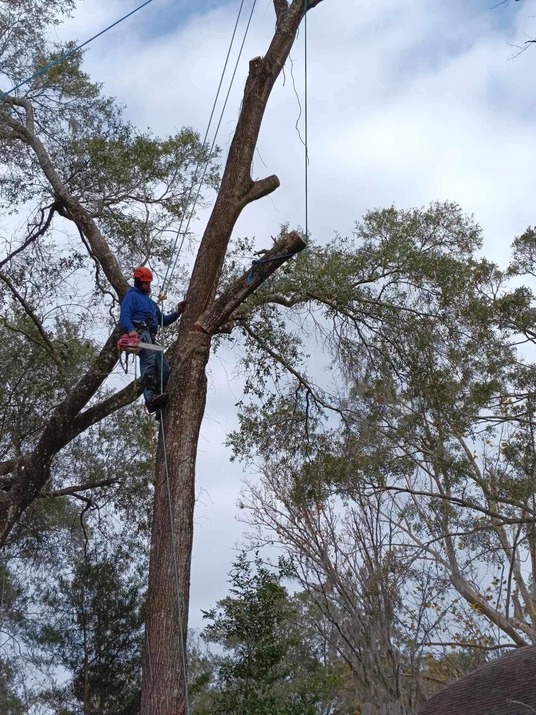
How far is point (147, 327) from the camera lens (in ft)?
23.8

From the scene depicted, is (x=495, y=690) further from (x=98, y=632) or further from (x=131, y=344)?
(x=131, y=344)

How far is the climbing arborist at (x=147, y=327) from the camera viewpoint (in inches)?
262

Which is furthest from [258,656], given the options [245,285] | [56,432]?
[245,285]

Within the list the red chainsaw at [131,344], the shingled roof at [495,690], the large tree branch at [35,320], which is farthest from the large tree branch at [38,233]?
the shingled roof at [495,690]

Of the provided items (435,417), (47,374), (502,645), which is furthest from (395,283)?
(502,645)

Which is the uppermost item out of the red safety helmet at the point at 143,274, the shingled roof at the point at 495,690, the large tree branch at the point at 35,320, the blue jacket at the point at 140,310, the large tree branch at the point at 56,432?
the large tree branch at the point at 35,320

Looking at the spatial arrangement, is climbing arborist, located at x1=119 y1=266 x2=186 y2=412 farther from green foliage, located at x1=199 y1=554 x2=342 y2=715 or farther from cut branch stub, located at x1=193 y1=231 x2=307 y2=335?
green foliage, located at x1=199 y1=554 x2=342 y2=715

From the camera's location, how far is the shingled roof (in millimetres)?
13586

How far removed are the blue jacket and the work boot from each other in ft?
2.91

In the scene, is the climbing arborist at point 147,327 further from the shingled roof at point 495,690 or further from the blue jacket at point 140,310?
the shingled roof at point 495,690

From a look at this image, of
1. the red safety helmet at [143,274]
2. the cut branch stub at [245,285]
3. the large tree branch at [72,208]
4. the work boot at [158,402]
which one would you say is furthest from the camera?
the large tree branch at [72,208]

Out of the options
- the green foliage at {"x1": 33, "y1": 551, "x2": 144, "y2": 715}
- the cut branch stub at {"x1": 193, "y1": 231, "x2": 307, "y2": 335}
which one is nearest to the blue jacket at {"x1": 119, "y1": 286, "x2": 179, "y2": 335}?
the cut branch stub at {"x1": 193, "y1": 231, "x2": 307, "y2": 335}

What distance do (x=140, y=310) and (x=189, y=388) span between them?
1.30 meters

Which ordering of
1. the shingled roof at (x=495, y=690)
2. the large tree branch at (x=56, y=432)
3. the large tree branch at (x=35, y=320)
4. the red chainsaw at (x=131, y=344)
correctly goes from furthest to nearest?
1. the shingled roof at (x=495, y=690)
2. the large tree branch at (x=35, y=320)
3. the large tree branch at (x=56, y=432)
4. the red chainsaw at (x=131, y=344)
